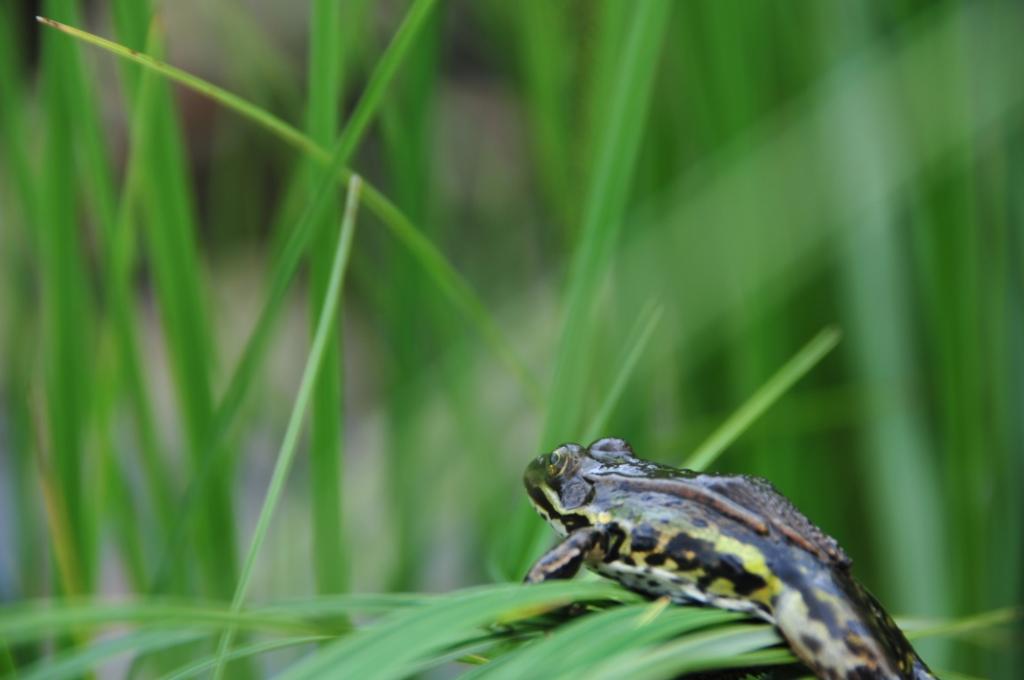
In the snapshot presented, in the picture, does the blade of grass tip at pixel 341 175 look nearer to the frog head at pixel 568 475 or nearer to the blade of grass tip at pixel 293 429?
the blade of grass tip at pixel 293 429

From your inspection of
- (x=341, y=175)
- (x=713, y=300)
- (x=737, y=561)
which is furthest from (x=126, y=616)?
(x=713, y=300)

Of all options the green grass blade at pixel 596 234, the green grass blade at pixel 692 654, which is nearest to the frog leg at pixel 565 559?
the green grass blade at pixel 692 654

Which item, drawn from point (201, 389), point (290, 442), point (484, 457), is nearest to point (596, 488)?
point (290, 442)

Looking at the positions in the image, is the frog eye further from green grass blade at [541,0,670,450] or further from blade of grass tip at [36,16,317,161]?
blade of grass tip at [36,16,317,161]

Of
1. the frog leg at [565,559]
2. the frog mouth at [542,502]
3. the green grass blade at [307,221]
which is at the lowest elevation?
the frog leg at [565,559]

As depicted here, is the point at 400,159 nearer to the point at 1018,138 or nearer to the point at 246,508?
the point at 1018,138

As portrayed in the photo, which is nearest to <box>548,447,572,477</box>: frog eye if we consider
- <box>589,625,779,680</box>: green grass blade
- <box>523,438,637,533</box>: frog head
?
<box>523,438,637,533</box>: frog head
